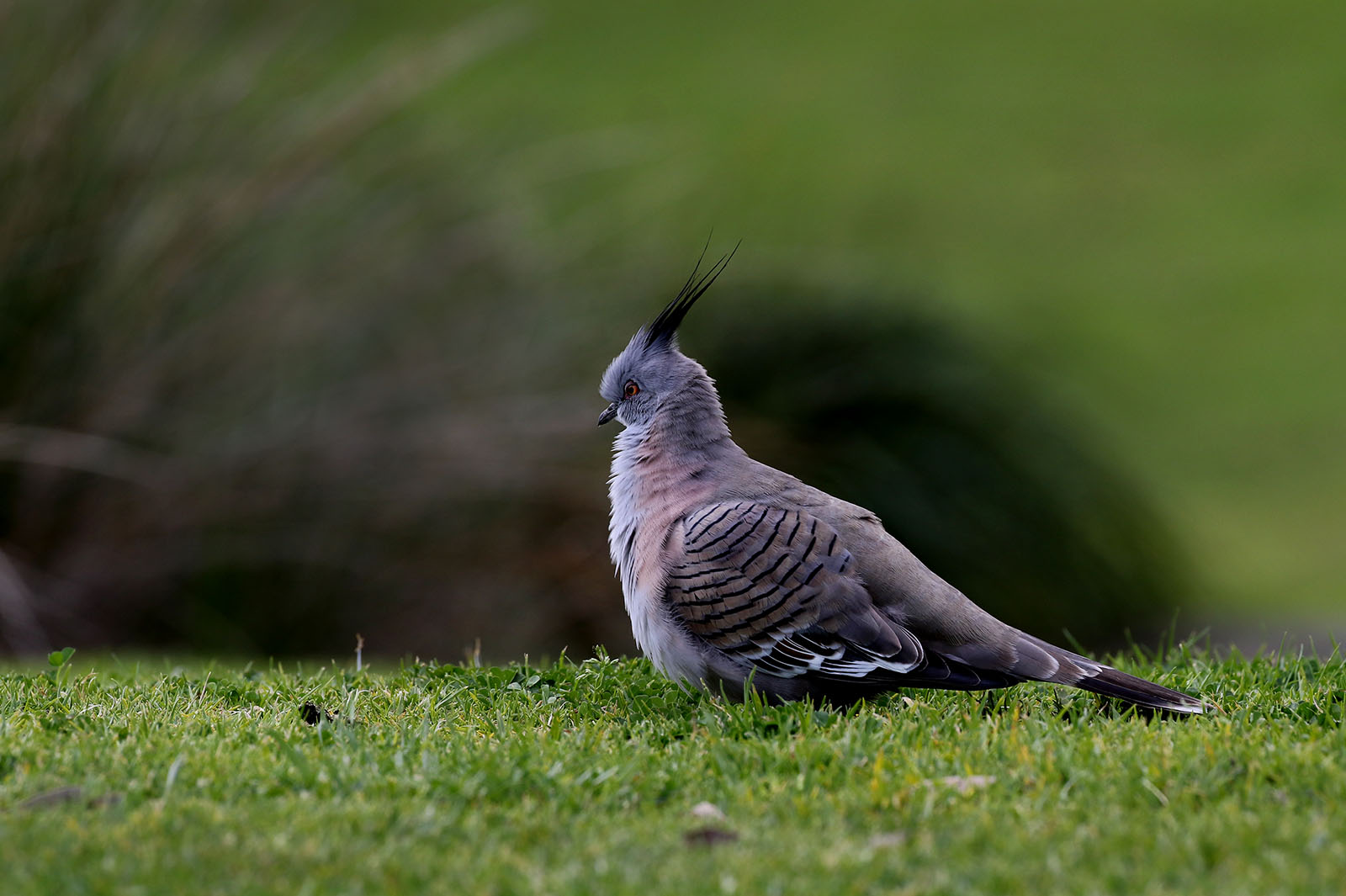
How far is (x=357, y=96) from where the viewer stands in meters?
7.55

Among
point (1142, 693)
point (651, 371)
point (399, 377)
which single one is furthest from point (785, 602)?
point (399, 377)

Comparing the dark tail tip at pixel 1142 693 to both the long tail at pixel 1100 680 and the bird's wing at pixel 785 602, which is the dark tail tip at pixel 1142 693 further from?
the bird's wing at pixel 785 602

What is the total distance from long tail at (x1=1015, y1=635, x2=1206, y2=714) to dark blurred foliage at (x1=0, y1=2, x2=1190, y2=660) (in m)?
3.23

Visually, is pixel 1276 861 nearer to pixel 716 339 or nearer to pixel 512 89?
pixel 716 339

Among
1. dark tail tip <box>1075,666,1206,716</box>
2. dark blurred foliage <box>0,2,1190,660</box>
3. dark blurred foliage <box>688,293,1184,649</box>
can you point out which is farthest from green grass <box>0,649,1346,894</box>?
dark blurred foliage <box>688,293,1184,649</box>

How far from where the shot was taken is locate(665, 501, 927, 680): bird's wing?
15.0 ft

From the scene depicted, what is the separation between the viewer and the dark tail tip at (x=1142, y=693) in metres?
4.45

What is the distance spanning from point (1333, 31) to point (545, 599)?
14.6m

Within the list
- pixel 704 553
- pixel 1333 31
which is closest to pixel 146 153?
pixel 704 553

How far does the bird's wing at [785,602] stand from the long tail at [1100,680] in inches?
14.2

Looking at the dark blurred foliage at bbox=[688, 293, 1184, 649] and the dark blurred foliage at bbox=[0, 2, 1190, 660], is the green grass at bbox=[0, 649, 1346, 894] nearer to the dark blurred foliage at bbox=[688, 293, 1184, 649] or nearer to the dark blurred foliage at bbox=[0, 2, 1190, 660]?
the dark blurred foliage at bbox=[0, 2, 1190, 660]

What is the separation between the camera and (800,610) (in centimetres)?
464

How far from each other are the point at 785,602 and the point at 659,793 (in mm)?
1092

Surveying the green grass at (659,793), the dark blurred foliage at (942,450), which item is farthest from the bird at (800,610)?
the dark blurred foliage at (942,450)
